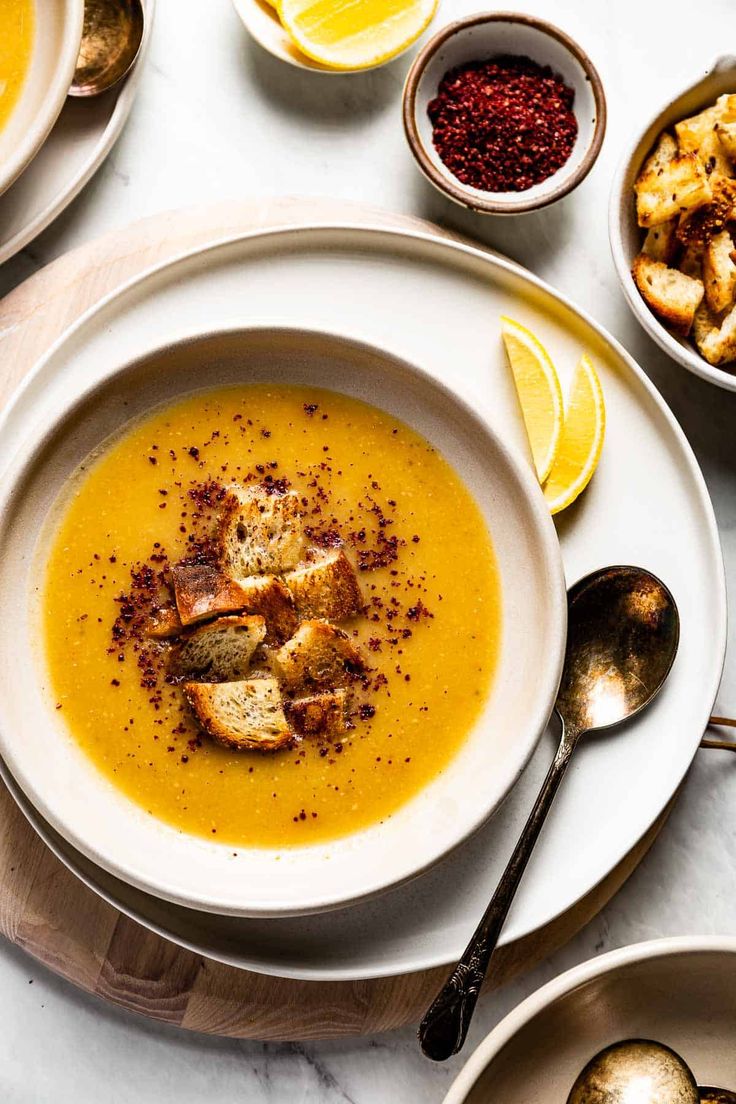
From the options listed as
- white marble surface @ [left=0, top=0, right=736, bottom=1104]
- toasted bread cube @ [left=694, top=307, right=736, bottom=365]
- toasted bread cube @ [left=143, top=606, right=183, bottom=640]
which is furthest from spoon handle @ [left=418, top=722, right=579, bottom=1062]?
toasted bread cube @ [left=694, top=307, right=736, bottom=365]

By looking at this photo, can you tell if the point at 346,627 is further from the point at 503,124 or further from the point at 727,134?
the point at 727,134

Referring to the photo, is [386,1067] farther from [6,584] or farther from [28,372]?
[28,372]

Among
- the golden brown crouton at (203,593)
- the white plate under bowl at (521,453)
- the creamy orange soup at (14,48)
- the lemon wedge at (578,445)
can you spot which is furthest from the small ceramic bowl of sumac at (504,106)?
the golden brown crouton at (203,593)

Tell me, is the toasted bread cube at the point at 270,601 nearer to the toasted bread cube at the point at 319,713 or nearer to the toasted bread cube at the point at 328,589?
the toasted bread cube at the point at 328,589

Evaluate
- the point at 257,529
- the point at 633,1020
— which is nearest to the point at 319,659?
the point at 257,529

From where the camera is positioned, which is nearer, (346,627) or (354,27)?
(346,627)

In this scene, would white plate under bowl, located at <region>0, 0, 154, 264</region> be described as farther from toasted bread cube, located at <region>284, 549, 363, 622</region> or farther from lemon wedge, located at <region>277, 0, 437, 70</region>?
toasted bread cube, located at <region>284, 549, 363, 622</region>
